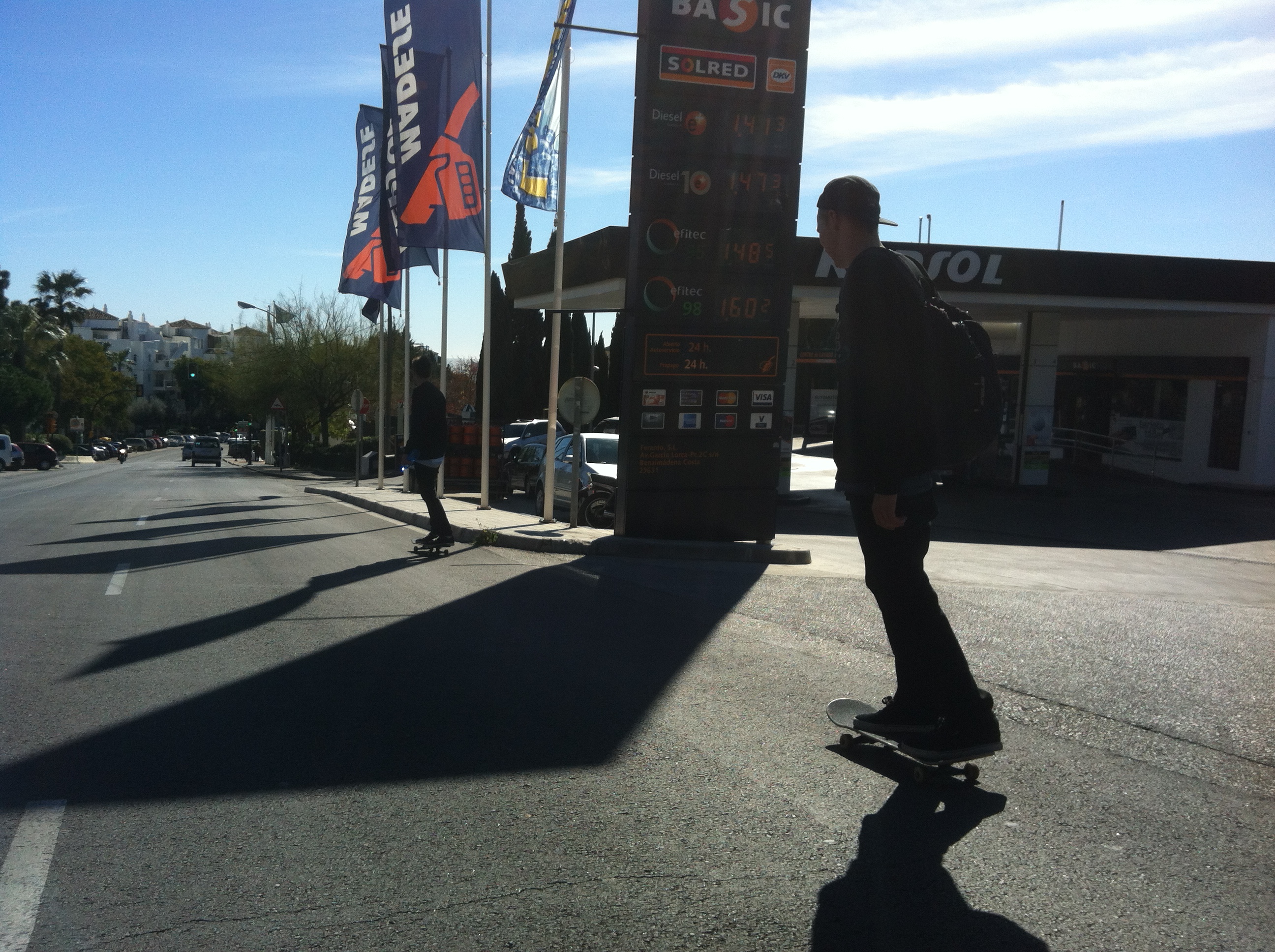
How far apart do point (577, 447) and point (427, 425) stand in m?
3.63

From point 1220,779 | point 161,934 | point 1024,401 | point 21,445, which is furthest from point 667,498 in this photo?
point 21,445

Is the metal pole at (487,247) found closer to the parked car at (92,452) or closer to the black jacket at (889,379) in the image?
the black jacket at (889,379)

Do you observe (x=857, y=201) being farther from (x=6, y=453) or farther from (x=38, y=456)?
(x=38, y=456)

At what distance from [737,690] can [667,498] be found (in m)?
6.82

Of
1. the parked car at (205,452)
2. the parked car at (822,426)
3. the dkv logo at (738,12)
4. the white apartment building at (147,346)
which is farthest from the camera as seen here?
the white apartment building at (147,346)

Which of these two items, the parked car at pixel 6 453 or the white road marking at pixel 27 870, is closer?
the white road marking at pixel 27 870

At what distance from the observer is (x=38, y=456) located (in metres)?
54.7

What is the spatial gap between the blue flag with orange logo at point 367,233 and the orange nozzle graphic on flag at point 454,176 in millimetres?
5458

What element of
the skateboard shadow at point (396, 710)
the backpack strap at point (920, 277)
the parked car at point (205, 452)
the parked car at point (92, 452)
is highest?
the backpack strap at point (920, 277)

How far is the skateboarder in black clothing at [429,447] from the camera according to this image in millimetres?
11477

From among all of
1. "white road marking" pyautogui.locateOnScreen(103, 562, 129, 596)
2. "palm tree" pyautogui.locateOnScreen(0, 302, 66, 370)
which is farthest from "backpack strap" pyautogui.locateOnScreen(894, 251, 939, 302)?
"palm tree" pyautogui.locateOnScreen(0, 302, 66, 370)

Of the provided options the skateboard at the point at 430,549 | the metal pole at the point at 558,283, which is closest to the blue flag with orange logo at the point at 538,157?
the metal pole at the point at 558,283

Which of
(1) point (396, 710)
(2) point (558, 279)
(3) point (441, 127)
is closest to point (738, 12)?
(2) point (558, 279)

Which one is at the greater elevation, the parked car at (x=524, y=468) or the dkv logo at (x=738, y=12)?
the dkv logo at (x=738, y=12)
